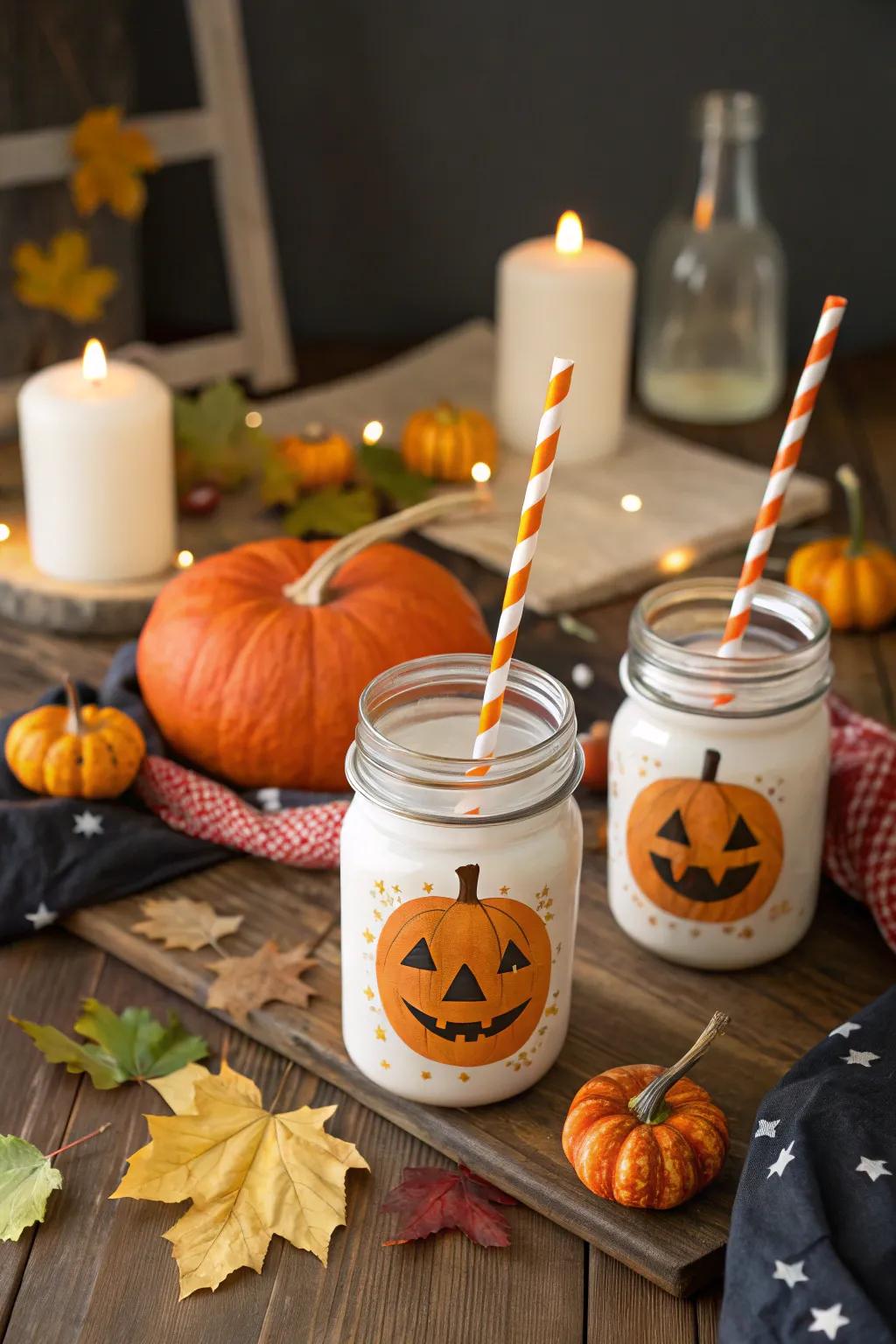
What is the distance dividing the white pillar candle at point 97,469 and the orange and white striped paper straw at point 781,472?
72cm

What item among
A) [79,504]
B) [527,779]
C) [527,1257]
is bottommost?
[527,1257]

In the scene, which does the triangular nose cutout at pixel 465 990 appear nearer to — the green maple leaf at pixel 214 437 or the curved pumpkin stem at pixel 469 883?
the curved pumpkin stem at pixel 469 883

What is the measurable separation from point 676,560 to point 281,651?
602 mm

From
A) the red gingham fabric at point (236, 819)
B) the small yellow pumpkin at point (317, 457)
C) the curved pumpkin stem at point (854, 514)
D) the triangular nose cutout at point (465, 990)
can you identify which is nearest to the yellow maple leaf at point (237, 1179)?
the triangular nose cutout at point (465, 990)

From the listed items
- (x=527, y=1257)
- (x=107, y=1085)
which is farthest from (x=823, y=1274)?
(x=107, y=1085)

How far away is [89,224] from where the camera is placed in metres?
1.94

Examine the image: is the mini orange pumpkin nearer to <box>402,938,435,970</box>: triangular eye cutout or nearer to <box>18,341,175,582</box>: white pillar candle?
<box>402,938,435,970</box>: triangular eye cutout

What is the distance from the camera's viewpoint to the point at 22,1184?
3.01 ft

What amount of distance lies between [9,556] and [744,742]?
0.89 meters

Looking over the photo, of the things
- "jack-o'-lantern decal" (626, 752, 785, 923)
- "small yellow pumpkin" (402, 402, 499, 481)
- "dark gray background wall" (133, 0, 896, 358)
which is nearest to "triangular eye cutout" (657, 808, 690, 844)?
"jack-o'-lantern decal" (626, 752, 785, 923)

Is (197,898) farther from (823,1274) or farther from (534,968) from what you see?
(823,1274)

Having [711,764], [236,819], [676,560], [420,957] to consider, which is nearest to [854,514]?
[676,560]

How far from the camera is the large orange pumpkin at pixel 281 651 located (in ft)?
4.00

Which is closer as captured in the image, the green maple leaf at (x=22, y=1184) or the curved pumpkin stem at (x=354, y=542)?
the green maple leaf at (x=22, y=1184)
